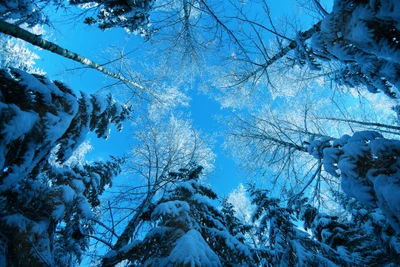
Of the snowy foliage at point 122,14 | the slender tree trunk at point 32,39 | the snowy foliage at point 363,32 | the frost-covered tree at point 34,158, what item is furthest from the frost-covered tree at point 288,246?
the snowy foliage at point 122,14

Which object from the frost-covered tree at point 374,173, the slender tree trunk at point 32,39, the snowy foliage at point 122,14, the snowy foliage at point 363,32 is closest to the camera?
the frost-covered tree at point 374,173

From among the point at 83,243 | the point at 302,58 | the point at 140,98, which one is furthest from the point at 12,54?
the point at 302,58

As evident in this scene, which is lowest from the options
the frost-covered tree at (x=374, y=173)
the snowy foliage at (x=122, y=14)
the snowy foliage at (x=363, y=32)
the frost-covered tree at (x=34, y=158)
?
the frost-covered tree at (x=34, y=158)

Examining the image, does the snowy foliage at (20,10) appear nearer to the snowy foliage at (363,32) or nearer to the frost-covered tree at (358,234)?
the snowy foliage at (363,32)

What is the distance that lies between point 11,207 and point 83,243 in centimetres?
260

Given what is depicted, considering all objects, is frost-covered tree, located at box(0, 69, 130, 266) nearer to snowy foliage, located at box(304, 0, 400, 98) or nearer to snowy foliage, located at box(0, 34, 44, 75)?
snowy foliage, located at box(304, 0, 400, 98)

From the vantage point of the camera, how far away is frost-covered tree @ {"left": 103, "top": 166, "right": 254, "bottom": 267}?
233cm

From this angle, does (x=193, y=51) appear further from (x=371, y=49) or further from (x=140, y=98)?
(x=371, y=49)

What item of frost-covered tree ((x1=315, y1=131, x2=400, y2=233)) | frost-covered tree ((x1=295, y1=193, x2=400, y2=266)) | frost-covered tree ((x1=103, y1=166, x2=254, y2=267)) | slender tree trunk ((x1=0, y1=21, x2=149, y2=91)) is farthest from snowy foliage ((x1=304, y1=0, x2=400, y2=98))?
slender tree trunk ((x1=0, y1=21, x2=149, y2=91))

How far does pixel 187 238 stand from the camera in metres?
2.56

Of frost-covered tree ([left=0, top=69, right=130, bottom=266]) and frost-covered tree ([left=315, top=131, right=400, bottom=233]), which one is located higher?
frost-covered tree ([left=315, top=131, right=400, bottom=233])

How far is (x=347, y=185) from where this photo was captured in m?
2.60

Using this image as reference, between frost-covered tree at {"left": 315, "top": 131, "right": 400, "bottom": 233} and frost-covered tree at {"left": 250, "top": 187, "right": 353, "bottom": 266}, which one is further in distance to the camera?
frost-covered tree at {"left": 250, "top": 187, "right": 353, "bottom": 266}

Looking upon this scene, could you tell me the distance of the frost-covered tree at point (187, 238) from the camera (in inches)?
91.7
